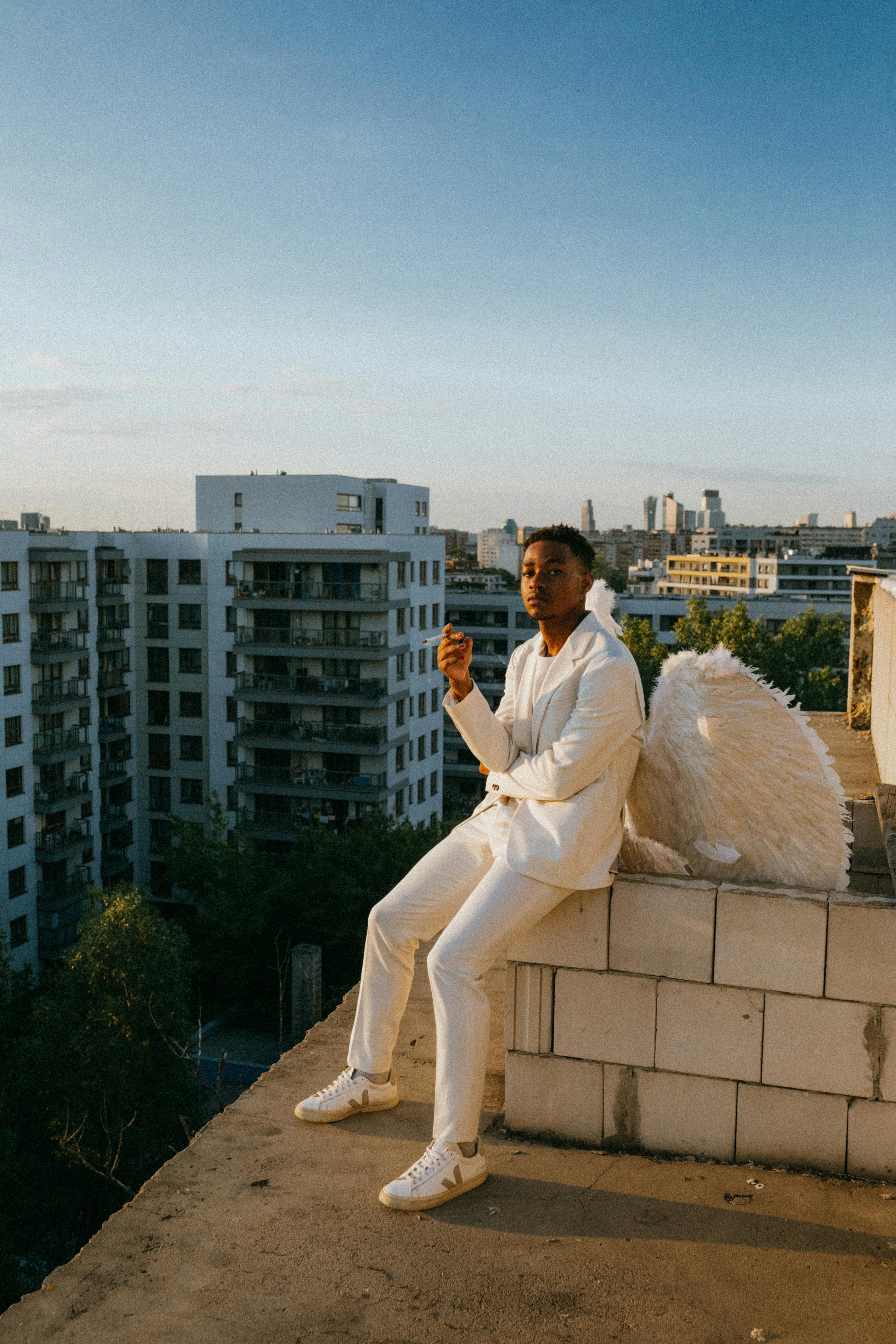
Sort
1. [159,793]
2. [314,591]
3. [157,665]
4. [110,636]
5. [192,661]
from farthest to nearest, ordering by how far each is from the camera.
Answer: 1. [159,793]
2. [157,665]
3. [192,661]
4. [110,636]
5. [314,591]

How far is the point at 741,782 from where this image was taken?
365 cm

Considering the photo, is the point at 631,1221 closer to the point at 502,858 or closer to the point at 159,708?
the point at 502,858

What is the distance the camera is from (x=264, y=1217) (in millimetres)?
3295

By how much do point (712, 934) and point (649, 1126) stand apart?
687 millimetres

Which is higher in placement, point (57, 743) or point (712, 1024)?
point (712, 1024)

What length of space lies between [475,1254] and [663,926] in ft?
3.69

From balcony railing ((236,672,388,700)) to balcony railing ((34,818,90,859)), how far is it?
7.83m

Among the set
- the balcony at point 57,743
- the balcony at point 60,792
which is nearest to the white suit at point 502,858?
the balcony at point 60,792

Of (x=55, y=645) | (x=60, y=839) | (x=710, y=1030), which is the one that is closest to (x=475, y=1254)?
(x=710, y=1030)

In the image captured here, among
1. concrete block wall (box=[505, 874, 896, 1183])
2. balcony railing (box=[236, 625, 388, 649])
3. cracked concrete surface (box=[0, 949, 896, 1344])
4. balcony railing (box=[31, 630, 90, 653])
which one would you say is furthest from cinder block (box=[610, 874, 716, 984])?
balcony railing (box=[236, 625, 388, 649])

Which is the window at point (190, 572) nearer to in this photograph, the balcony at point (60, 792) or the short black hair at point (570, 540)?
the balcony at point (60, 792)

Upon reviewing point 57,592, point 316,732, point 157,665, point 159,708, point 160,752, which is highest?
point 57,592

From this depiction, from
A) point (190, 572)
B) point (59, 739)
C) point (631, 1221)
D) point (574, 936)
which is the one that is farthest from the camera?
point (190, 572)

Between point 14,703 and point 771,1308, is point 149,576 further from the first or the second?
point 771,1308
